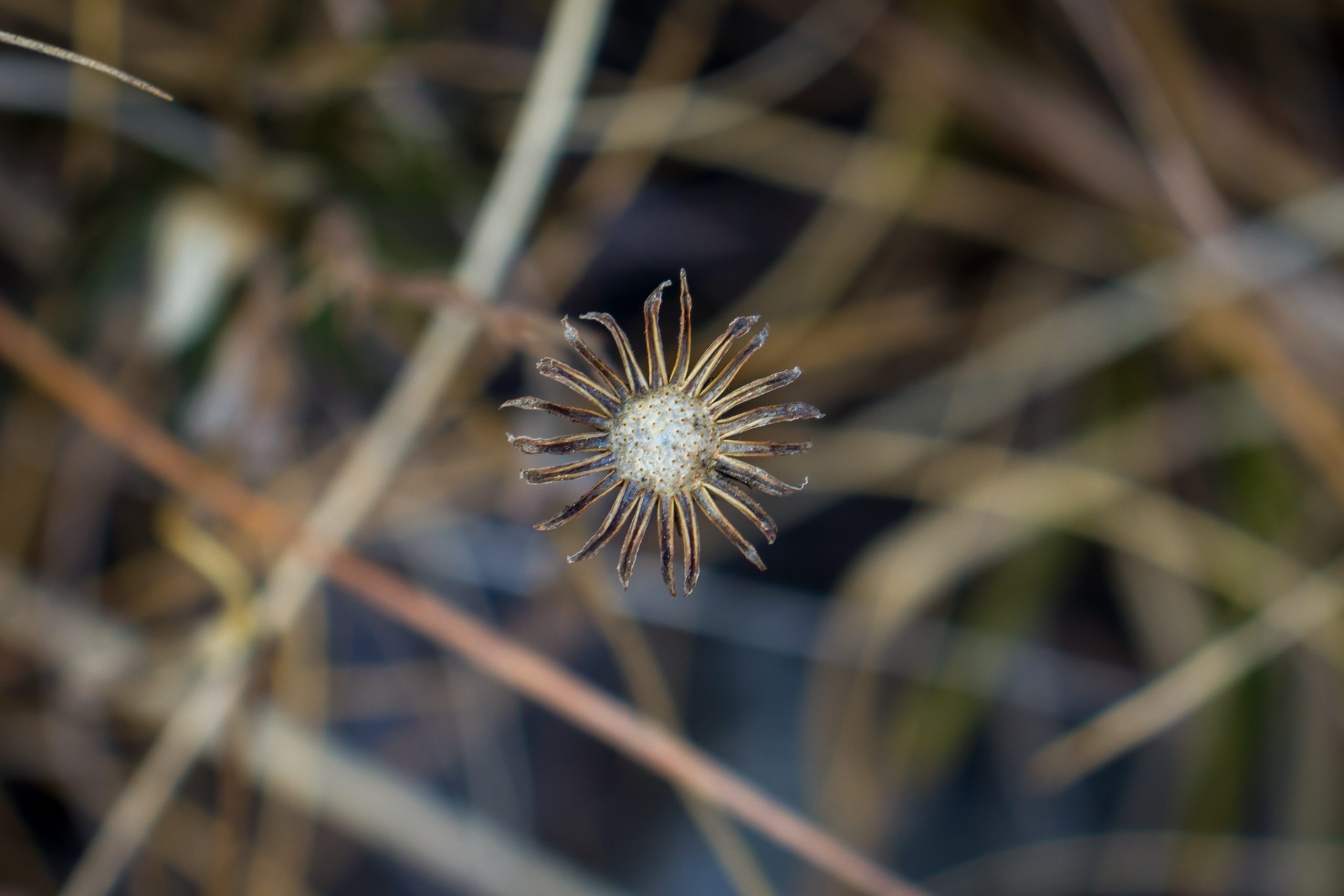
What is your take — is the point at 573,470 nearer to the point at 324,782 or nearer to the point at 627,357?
the point at 627,357

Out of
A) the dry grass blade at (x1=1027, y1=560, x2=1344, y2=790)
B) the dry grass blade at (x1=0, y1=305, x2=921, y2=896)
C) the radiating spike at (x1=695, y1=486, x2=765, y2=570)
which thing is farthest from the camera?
the dry grass blade at (x1=1027, y1=560, x2=1344, y2=790)

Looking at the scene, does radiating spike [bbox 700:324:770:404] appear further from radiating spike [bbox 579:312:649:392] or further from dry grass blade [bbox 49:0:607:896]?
dry grass blade [bbox 49:0:607:896]

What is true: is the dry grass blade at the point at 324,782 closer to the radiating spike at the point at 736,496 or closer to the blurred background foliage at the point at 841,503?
the blurred background foliage at the point at 841,503

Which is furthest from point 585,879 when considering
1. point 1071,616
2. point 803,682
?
point 1071,616

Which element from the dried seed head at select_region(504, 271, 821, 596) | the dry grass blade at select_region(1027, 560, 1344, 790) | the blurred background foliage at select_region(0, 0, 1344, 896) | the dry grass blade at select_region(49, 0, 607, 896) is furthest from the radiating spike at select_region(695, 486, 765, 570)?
the dry grass blade at select_region(1027, 560, 1344, 790)

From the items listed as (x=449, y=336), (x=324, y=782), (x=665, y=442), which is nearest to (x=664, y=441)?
→ (x=665, y=442)

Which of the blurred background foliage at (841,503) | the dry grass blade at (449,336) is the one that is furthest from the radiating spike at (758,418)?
the blurred background foliage at (841,503)
